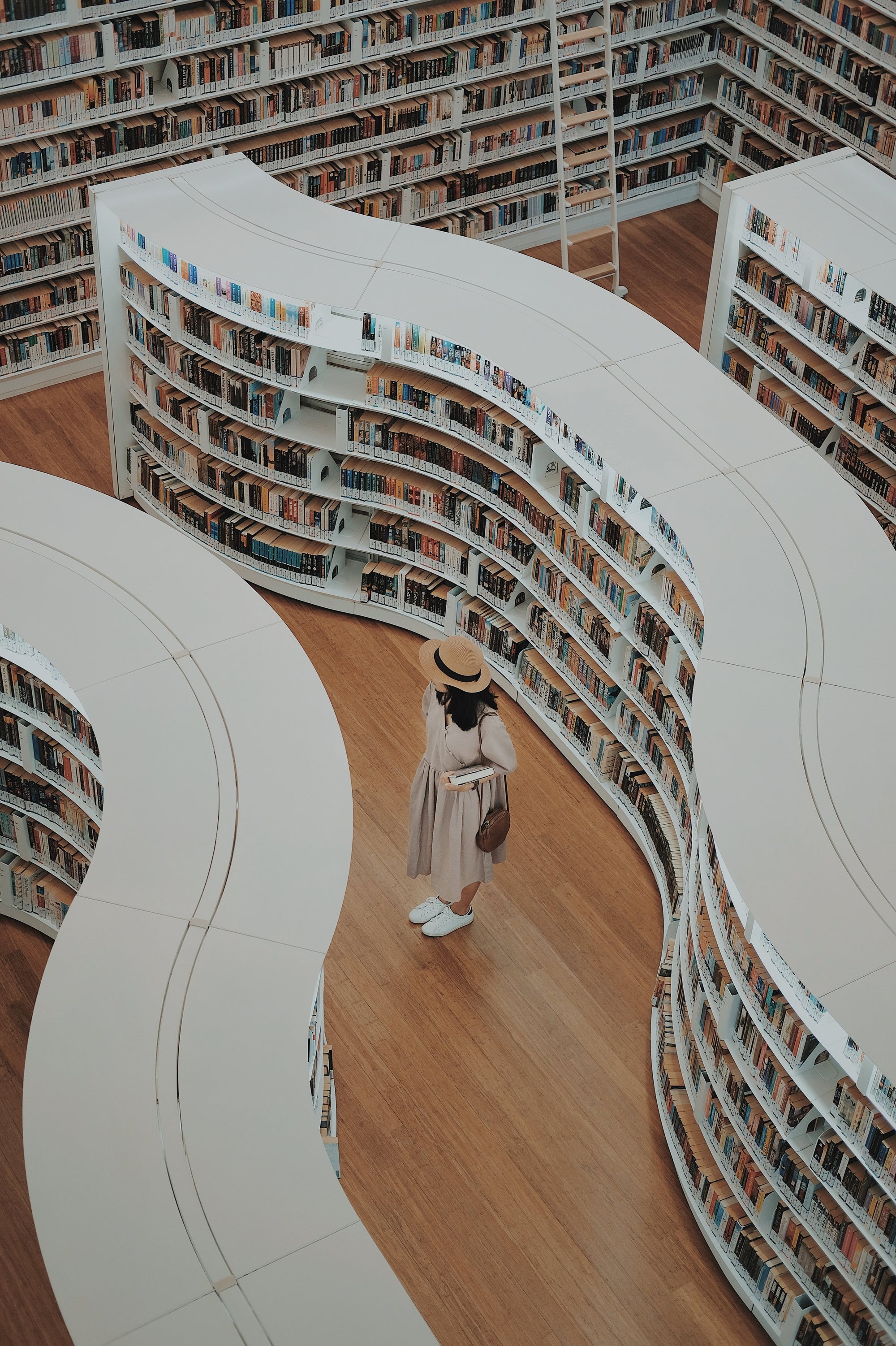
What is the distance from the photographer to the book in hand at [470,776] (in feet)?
20.5

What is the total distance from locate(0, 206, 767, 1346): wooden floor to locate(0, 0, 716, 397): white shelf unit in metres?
3.47

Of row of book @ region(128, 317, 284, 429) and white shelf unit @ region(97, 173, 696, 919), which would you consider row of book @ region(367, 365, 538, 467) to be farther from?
row of book @ region(128, 317, 284, 429)

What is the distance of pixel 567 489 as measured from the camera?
7.14 meters

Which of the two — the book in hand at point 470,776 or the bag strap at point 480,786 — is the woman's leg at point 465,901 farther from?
the book in hand at point 470,776

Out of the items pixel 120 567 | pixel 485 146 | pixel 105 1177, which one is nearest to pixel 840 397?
pixel 485 146

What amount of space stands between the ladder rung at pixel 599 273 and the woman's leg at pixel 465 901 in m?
4.81

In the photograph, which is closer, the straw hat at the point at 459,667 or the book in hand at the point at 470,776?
the straw hat at the point at 459,667

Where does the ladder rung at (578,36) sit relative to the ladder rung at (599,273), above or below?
above

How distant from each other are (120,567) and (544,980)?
8.46ft

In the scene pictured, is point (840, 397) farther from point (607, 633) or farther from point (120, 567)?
point (120, 567)

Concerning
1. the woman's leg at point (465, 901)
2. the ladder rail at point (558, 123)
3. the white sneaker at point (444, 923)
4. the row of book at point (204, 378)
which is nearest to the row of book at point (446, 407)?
Result: the row of book at point (204, 378)

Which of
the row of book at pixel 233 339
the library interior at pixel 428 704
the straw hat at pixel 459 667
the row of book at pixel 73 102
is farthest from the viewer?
the row of book at pixel 73 102

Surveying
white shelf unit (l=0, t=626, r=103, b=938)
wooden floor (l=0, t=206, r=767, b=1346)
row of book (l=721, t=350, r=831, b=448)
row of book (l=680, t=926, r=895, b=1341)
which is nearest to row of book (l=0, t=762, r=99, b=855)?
white shelf unit (l=0, t=626, r=103, b=938)

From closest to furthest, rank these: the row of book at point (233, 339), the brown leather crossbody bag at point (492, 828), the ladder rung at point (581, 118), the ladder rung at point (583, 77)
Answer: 1. the brown leather crossbody bag at point (492, 828)
2. the row of book at point (233, 339)
3. the ladder rung at point (583, 77)
4. the ladder rung at point (581, 118)
